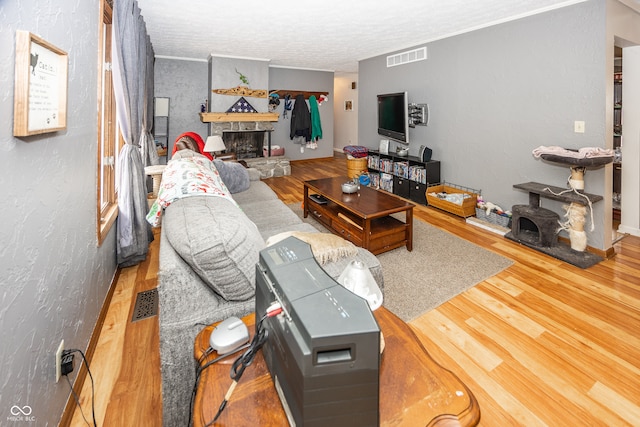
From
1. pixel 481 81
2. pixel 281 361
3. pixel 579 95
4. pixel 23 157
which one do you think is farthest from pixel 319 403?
pixel 481 81

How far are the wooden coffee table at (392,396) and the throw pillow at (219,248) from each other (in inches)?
14.7

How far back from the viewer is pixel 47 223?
3.78 feet

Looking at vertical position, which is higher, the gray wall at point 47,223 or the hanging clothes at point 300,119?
the hanging clothes at point 300,119

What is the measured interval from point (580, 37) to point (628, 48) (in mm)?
690

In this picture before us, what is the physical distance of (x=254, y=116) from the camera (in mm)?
6305

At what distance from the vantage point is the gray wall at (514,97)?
2.93 metres

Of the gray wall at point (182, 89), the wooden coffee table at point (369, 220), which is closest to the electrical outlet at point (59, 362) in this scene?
the wooden coffee table at point (369, 220)

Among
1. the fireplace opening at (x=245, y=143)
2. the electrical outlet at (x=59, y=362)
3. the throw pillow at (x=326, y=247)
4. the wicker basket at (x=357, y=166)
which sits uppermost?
the fireplace opening at (x=245, y=143)

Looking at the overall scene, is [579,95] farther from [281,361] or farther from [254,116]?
[254,116]

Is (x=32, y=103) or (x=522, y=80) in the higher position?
(x=522, y=80)

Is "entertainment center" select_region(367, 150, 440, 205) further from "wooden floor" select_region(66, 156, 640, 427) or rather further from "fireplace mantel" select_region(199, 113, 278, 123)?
"fireplace mantel" select_region(199, 113, 278, 123)

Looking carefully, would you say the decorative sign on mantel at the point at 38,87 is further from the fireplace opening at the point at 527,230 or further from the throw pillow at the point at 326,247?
the fireplace opening at the point at 527,230

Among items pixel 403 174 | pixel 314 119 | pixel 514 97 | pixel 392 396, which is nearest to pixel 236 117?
pixel 314 119

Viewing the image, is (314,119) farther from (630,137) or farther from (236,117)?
(630,137)
